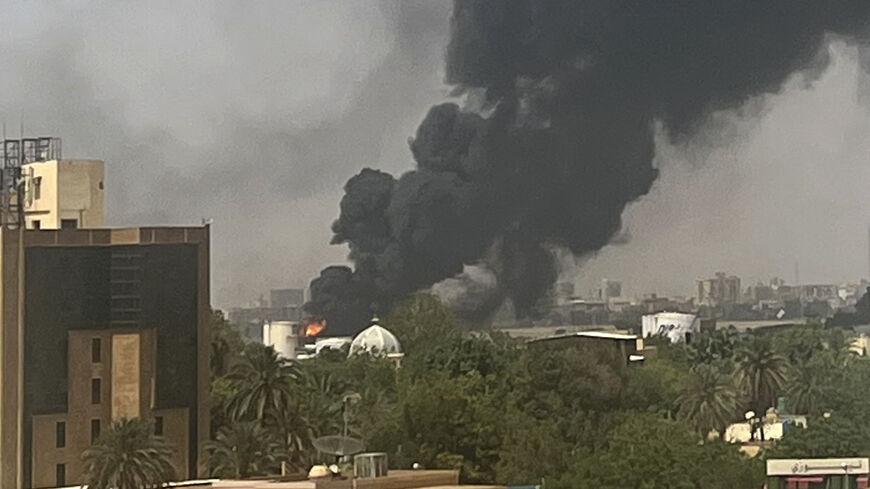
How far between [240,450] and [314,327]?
39 cm

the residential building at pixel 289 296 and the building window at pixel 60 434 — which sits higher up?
the residential building at pixel 289 296

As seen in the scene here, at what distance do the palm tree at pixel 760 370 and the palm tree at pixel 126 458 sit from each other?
156 centimetres

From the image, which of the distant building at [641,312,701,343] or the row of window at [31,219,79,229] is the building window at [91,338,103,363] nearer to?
the row of window at [31,219,79,229]

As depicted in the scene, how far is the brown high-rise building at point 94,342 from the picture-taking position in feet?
15.8

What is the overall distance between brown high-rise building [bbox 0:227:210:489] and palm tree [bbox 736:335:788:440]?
4.78 ft

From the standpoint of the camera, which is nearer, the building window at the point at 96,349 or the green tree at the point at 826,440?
the green tree at the point at 826,440

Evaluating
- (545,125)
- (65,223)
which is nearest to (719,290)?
(545,125)

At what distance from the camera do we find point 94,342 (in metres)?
4.83

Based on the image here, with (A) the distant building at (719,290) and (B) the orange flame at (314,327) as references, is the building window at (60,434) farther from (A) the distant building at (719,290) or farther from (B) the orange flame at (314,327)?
(A) the distant building at (719,290)

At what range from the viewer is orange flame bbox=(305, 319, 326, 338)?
15.9ft

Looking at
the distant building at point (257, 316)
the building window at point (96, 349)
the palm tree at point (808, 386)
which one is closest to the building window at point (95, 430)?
the building window at point (96, 349)

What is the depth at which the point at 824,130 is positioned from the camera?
4.56 meters

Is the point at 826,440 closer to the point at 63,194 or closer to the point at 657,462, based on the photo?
the point at 657,462

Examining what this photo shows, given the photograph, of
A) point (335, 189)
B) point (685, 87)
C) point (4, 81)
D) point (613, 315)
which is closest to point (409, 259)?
point (335, 189)
